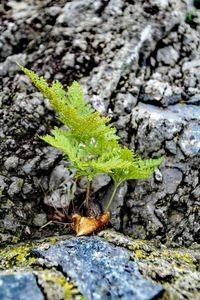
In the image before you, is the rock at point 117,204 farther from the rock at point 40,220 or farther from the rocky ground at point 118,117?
the rock at point 40,220

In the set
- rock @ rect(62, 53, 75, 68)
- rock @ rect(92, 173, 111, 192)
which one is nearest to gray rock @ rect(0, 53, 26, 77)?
rock @ rect(62, 53, 75, 68)

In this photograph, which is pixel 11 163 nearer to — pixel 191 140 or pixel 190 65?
pixel 191 140

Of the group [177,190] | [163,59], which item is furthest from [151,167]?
[163,59]

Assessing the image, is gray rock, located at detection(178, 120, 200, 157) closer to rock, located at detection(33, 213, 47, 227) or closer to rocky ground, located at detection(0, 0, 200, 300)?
rocky ground, located at detection(0, 0, 200, 300)

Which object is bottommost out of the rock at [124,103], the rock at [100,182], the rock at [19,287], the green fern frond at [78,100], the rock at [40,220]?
the rock at [40,220]

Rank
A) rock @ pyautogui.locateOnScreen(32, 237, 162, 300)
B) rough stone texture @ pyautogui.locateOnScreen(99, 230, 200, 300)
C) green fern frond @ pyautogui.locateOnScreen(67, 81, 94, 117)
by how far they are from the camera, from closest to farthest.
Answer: rock @ pyautogui.locateOnScreen(32, 237, 162, 300)
rough stone texture @ pyautogui.locateOnScreen(99, 230, 200, 300)
green fern frond @ pyautogui.locateOnScreen(67, 81, 94, 117)

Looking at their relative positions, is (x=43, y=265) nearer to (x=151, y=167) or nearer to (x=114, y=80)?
(x=151, y=167)

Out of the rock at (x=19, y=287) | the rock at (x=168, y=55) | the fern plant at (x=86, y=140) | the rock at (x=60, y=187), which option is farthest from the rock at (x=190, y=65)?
the rock at (x=19, y=287)
